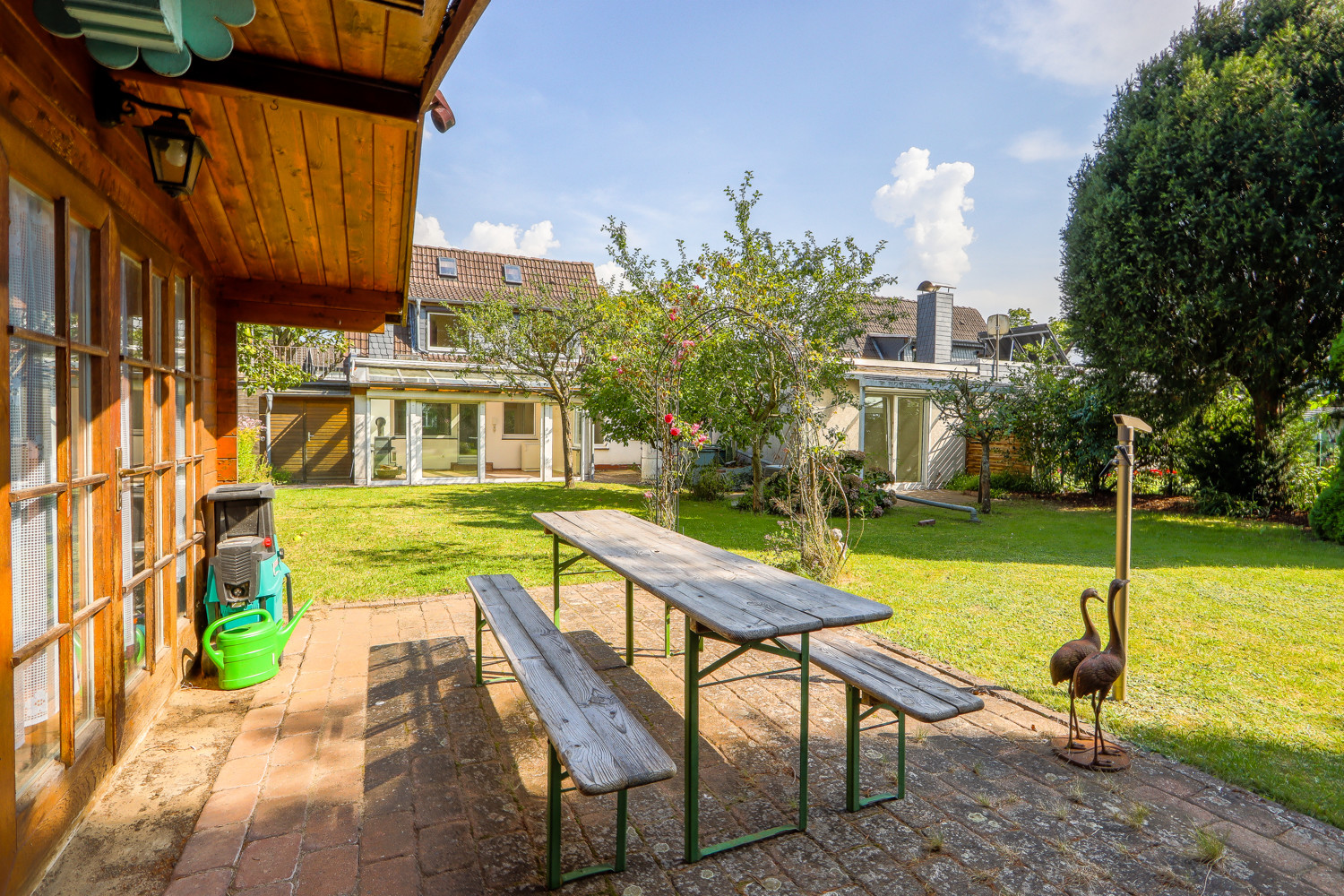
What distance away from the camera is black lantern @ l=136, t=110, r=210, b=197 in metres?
2.47

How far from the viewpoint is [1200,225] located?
9680mm

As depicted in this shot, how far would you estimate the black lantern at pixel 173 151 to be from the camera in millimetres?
2471

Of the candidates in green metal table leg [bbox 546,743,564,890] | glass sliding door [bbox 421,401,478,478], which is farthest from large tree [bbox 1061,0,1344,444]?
glass sliding door [bbox 421,401,478,478]

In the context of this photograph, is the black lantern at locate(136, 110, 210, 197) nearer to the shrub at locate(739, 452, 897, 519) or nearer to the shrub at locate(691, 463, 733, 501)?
the shrub at locate(739, 452, 897, 519)

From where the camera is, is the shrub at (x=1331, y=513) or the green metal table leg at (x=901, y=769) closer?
the green metal table leg at (x=901, y=769)

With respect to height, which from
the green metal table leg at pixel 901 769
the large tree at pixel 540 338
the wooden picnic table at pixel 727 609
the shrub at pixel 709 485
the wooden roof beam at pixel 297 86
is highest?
the large tree at pixel 540 338

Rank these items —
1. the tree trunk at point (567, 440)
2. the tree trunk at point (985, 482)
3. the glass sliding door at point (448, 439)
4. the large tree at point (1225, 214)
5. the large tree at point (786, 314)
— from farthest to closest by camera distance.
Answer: the glass sliding door at point (448, 439), the tree trunk at point (567, 440), the tree trunk at point (985, 482), the large tree at point (786, 314), the large tree at point (1225, 214)

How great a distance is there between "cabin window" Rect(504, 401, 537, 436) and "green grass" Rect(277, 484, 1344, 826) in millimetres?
6302

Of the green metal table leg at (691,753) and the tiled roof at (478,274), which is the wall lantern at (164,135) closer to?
the green metal table leg at (691,753)

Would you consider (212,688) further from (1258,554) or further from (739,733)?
(1258,554)

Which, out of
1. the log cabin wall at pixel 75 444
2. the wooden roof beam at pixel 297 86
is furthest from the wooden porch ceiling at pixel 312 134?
the log cabin wall at pixel 75 444

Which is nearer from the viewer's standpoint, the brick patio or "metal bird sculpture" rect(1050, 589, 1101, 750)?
the brick patio

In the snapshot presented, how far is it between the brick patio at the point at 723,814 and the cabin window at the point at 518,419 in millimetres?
14486

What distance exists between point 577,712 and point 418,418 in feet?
47.1
